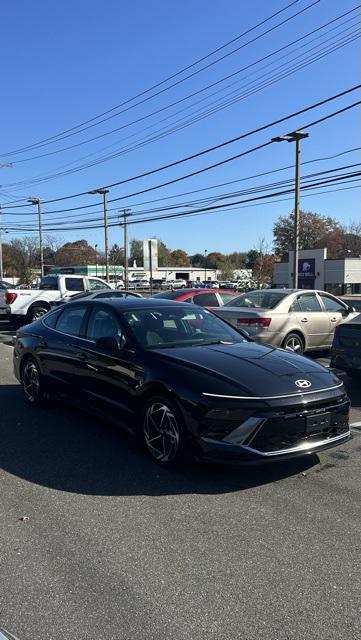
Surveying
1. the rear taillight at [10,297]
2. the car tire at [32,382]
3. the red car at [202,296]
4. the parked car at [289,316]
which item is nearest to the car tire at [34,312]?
the rear taillight at [10,297]

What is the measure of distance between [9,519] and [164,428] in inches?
57.9

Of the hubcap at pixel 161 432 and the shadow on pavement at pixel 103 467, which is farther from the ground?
the hubcap at pixel 161 432

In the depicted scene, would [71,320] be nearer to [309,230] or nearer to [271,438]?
[271,438]

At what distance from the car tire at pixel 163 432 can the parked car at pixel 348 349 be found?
404 cm

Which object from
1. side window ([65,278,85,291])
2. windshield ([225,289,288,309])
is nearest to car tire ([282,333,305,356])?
windshield ([225,289,288,309])

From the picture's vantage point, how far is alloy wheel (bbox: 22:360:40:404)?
714 centimetres

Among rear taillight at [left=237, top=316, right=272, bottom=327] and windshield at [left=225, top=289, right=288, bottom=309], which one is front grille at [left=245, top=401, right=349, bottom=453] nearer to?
rear taillight at [left=237, top=316, right=272, bottom=327]

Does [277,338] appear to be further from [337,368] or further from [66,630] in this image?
[66,630]

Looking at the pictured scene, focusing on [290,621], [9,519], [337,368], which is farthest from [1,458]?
[337,368]

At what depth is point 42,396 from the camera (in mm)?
7051

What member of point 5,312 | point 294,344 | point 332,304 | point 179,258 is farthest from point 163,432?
point 179,258

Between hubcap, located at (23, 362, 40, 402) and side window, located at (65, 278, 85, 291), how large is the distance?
12.2 meters

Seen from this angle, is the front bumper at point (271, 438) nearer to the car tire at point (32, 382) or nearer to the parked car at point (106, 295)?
the car tire at point (32, 382)

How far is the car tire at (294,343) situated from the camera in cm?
1077
